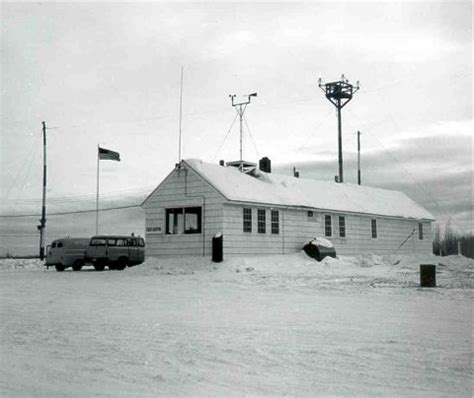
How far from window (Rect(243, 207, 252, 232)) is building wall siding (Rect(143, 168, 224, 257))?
1.65 m

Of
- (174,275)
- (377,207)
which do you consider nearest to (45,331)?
(174,275)

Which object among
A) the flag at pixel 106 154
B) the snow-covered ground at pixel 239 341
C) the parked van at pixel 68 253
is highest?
the flag at pixel 106 154

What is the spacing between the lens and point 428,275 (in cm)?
1733

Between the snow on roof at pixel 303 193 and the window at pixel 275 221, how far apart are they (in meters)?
0.56

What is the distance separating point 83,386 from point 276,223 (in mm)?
24353

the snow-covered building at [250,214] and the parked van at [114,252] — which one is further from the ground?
the snow-covered building at [250,214]

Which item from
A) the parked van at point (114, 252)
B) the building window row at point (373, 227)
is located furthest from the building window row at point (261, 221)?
the building window row at point (373, 227)

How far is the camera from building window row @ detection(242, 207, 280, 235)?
29.3 m

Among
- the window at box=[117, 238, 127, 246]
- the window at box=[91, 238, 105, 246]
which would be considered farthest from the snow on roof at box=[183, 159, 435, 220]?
the window at box=[91, 238, 105, 246]

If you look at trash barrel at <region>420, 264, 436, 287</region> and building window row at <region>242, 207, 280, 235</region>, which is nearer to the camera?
trash barrel at <region>420, 264, 436, 287</region>

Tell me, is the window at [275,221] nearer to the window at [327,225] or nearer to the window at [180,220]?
the window at [180,220]

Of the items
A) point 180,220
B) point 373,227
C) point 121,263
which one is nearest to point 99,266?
point 121,263

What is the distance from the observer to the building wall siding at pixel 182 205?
2847 cm

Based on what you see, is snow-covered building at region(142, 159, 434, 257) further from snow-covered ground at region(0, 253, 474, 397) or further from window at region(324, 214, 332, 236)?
snow-covered ground at region(0, 253, 474, 397)
